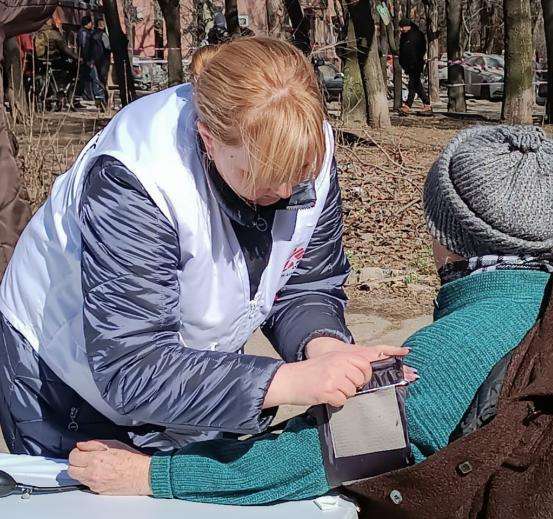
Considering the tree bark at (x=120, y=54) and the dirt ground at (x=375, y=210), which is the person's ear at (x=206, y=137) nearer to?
the dirt ground at (x=375, y=210)

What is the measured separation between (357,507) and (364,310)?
3839mm

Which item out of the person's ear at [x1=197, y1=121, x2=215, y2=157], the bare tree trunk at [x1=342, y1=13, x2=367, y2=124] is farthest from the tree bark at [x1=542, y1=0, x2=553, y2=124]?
the person's ear at [x1=197, y1=121, x2=215, y2=157]

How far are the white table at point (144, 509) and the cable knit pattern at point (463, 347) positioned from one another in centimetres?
22

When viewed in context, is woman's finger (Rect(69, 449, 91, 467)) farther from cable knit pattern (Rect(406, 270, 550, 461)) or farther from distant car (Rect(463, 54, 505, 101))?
distant car (Rect(463, 54, 505, 101))

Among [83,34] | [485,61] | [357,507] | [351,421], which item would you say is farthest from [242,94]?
[485,61]

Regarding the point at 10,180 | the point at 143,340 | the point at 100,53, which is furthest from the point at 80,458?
the point at 100,53

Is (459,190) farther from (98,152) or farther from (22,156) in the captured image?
(22,156)

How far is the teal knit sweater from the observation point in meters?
1.70

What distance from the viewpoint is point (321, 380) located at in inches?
67.1

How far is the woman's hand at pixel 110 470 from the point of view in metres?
1.89

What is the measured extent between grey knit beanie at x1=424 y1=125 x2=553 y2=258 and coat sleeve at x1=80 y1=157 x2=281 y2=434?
460 mm

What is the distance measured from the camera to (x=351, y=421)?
173cm

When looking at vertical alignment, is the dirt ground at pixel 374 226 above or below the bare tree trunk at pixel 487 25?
above

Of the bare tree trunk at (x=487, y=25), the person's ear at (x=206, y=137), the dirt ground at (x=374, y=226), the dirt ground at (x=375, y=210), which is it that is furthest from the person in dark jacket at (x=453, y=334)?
the bare tree trunk at (x=487, y=25)
